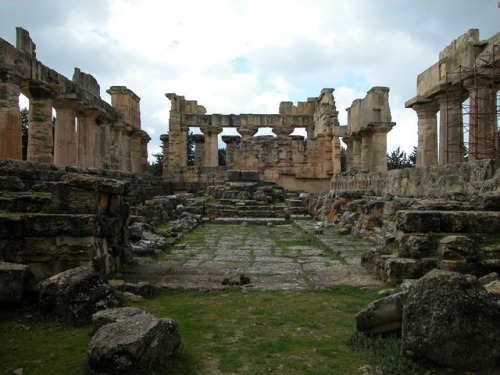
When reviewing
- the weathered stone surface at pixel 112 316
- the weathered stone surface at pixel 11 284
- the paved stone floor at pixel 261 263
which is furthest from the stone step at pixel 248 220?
the weathered stone surface at pixel 112 316

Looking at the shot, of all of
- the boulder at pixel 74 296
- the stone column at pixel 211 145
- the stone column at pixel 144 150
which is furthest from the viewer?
the stone column at pixel 211 145

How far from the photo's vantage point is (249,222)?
44.9 feet

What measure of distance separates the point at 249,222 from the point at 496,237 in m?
9.24

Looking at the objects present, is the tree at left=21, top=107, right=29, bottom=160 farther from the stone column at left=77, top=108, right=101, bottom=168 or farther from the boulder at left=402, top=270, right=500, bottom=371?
the boulder at left=402, top=270, right=500, bottom=371

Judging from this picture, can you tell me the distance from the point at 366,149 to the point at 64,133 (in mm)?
15641

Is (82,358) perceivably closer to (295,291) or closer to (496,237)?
(295,291)

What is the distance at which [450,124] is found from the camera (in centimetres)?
1398

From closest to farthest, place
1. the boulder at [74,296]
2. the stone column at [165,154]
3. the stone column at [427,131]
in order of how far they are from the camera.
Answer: the boulder at [74,296]
the stone column at [427,131]
the stone column at [165,154]

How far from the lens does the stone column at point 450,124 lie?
13820 mm

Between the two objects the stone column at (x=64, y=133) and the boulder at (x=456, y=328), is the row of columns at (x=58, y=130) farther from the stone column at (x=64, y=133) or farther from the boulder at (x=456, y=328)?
the boulder at (x=456, y=328)

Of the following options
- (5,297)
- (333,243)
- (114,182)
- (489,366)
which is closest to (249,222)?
(333,243)

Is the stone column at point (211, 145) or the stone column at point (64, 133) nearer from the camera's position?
the stone column at point (64, 133)

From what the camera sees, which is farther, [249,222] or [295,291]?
[249,222]

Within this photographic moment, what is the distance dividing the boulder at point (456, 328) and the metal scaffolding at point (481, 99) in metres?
9.20
